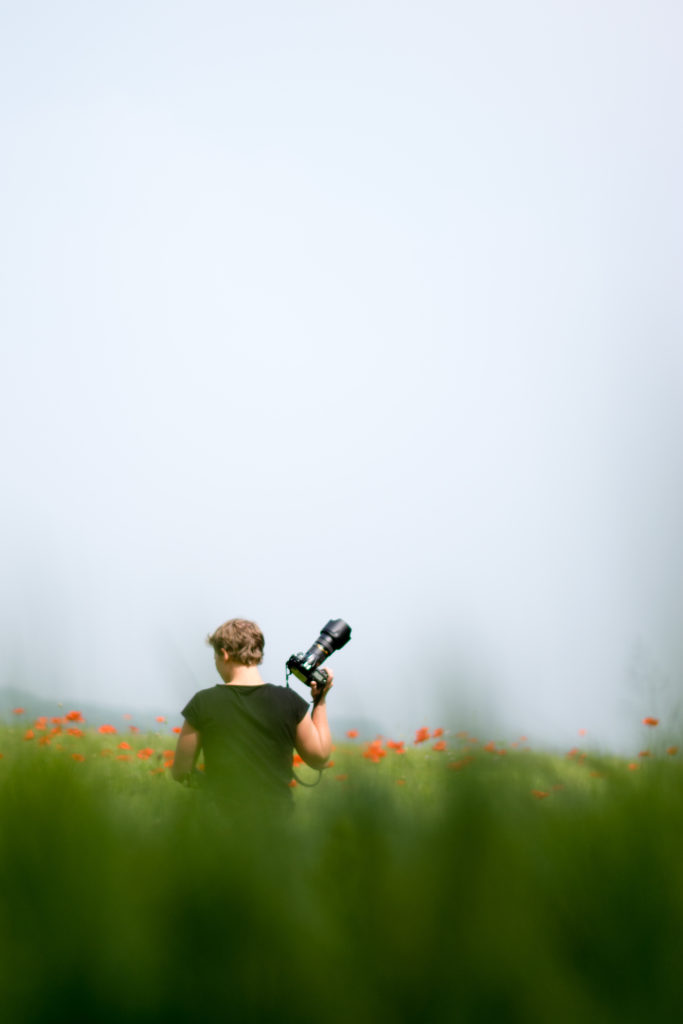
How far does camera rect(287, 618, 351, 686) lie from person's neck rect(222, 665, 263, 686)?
350 millimetres

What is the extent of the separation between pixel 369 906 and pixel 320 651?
331 centimetres

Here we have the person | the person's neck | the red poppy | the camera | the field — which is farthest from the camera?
the person's neck

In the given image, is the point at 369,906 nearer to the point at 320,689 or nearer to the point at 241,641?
the point at 320,689

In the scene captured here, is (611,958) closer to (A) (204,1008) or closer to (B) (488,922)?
(B) (488,922)

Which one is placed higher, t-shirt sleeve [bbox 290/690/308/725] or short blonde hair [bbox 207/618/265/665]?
short blonde hair [bbox 207/618/265/665]

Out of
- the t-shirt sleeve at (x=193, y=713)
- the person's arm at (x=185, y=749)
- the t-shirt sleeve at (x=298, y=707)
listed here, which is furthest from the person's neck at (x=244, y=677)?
the t-shirt sleeve at (x=193, y=713)

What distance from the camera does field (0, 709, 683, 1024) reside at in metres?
0.46

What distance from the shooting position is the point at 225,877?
51 cm

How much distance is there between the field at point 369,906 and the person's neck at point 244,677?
11.5 ft

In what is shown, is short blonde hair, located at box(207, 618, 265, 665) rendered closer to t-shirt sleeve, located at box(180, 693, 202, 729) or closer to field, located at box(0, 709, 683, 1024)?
t-shirt sleeve, located at box(180, 693, 202, 729)

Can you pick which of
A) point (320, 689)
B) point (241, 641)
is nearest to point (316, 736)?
point (320, 689)

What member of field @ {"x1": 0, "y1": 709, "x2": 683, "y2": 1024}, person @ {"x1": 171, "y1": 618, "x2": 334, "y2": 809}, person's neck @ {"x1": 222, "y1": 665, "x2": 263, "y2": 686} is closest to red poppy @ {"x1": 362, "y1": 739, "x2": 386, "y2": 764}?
field @ {"x1": 0, "y1": 709, "x2": 683, "y2": 1024}

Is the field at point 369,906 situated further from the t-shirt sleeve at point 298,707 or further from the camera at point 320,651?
the t-shirt sleeve at point 298,707

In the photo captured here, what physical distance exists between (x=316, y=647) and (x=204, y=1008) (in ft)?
10.9
